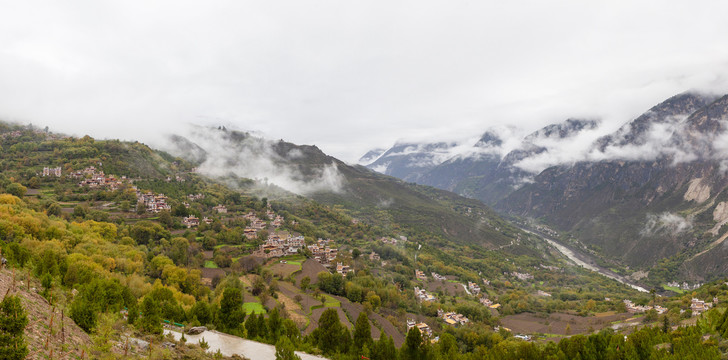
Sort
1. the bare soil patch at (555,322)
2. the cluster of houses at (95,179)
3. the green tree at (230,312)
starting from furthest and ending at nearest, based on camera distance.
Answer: the cluster of houses at (95,179) < the bare soil patch at (555,322) < the green tree at (230,312)

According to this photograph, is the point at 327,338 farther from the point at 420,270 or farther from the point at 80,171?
the point at 80,171

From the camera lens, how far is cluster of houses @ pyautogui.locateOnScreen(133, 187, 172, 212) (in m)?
75.0

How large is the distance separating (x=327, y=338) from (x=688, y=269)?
15903 cm

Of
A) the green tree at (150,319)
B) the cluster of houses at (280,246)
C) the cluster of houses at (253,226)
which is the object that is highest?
the green tree at (150,319)

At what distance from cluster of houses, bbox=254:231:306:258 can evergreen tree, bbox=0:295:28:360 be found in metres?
55.8

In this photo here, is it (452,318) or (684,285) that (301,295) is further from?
(684,285)

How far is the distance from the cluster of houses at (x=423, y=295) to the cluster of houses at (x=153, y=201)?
5796cm

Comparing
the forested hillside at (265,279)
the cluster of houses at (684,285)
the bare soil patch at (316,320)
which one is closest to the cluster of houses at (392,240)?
the forested hillside at (265,279)

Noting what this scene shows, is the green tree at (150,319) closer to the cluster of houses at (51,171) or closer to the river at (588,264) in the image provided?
the cluster of houses at (51,171)

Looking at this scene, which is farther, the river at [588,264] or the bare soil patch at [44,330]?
the river at [588,264]

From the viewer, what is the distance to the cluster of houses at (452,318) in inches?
2305

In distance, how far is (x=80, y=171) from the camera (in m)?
85.7

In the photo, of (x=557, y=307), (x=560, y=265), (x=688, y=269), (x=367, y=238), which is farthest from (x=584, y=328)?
(x=688, y=269)

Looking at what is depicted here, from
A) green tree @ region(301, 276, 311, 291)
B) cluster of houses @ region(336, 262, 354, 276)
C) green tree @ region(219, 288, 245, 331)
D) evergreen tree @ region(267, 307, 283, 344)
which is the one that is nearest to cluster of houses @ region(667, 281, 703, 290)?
cluster of houses @ region(336, 262, 354, 276)
